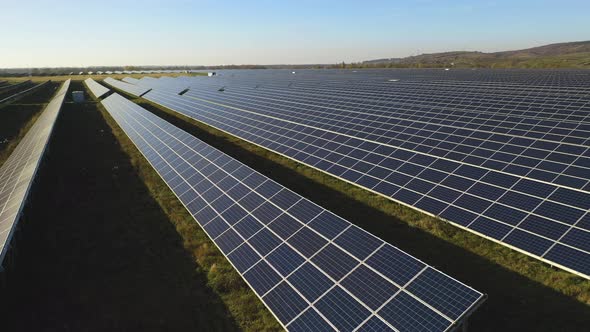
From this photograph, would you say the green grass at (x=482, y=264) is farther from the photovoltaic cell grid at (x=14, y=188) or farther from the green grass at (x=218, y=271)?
the photovoltaic cell grid at (x=14, y=188)

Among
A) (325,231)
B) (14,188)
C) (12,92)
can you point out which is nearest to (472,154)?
(325,231)

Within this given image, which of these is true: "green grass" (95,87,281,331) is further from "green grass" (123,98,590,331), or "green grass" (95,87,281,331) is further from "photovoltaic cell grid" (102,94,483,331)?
"green grass" (123,98,590,331)

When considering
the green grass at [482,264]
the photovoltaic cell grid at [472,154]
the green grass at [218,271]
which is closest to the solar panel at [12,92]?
the photovoltaic cell grid at [472,154]

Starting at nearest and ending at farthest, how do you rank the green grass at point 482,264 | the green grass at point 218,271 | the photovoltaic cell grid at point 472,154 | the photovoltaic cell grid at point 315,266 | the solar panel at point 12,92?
the photovoltaic cell grid at point 315,266 → the green grass at point 482,264 → the green grass at point 218,271 → the photovoltaic cell grid at point 472,154 → the solar panel at point 12,92

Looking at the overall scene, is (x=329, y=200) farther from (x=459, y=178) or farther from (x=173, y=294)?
(x=173, y=294)

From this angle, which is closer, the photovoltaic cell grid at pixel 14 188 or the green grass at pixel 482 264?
the green grass at pixel 482 264

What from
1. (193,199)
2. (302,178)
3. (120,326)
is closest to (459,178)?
(302,178)

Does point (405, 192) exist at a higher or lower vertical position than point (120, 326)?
higher
